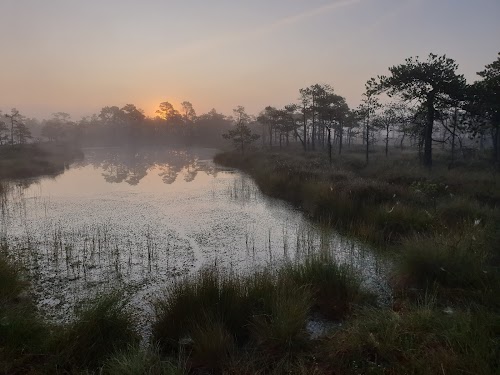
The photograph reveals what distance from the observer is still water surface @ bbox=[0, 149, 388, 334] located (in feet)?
25.3

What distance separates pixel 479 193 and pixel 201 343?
13.2 m

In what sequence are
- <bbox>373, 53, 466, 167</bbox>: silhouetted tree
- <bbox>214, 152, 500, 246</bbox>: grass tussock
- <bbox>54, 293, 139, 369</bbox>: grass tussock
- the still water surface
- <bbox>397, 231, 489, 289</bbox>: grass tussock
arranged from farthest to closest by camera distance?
<bbox>373, 53, 466, 167</bbox>: silhouetted tree → <bbox>214, 152, 500, 246</bbox>: grass tussock → the still water surface → <bbox>397, 231, 489, 289</bbox>: grass tussock → <bbox>54, 293, 139, 369</bbox>: grass tussock

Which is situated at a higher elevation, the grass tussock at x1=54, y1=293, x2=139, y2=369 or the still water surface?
the grass tussock at x1=54, y1=293, x2=139, y2=369

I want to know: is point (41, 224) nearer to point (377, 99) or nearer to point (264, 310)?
point (264, 310)

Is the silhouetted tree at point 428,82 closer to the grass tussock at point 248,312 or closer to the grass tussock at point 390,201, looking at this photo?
the grass tussock at point 390,201

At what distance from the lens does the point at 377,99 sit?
93.7ft

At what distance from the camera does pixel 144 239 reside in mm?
11258

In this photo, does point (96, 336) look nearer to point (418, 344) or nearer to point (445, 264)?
point (418, 344)

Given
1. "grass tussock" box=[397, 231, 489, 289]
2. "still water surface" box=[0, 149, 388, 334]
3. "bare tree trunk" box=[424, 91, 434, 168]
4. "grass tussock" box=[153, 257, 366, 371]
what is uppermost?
"bare tree trunk" box=[424, 91, 434, 168]

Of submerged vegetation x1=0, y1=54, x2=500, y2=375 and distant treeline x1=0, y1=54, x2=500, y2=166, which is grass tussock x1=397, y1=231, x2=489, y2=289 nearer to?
submerged vegetation x1=0, y1=54, x2=500, y2=375

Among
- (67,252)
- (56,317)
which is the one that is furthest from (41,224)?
(56,317)

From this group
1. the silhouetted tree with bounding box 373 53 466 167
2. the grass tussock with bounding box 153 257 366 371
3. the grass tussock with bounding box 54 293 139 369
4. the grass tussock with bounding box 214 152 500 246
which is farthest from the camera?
the silhouetted tree with bounding box 373 53 466 167

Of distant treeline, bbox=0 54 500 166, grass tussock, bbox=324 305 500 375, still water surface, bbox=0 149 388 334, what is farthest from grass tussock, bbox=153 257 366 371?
distant treeline, bbox=0 54 500 166

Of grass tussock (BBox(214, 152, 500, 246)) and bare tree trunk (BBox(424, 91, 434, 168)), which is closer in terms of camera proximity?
grass tussock (BBox(214, 152, 500, 246))
